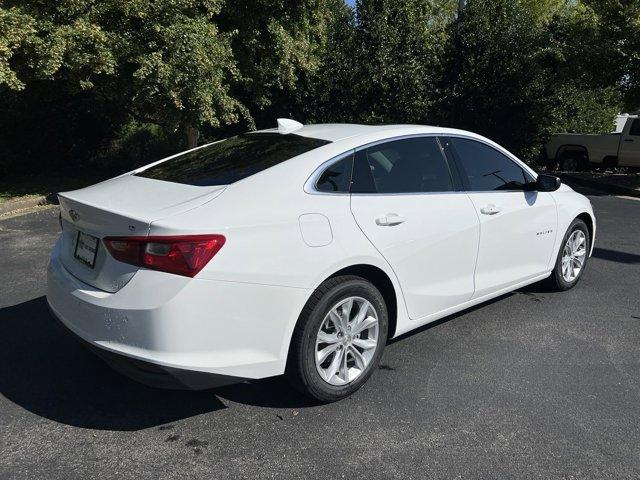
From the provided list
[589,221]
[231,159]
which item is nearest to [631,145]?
[589,221]

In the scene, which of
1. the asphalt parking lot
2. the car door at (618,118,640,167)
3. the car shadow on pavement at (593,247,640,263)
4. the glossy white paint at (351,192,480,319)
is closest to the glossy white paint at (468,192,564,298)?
the glossy white paint at (351,192,480,319)

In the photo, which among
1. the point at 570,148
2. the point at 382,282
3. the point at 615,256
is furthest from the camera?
the point at 570,148

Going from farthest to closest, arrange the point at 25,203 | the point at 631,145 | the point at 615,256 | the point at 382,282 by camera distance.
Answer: the point at 631,145 < the point at 25,203 < the point at 615,256 < the point at 382,282

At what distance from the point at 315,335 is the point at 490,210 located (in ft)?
5.83

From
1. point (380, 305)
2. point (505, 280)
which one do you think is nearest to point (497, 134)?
point (505, 280)

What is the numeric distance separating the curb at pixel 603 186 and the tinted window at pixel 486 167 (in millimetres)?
9140

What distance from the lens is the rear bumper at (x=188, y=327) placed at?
9.04 feet

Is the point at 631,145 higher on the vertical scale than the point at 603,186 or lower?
higher

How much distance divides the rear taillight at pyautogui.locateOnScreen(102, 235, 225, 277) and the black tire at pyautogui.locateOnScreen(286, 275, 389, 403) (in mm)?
633

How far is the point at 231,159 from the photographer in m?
3.68

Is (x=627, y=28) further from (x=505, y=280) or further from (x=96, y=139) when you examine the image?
(x=96, y=139)

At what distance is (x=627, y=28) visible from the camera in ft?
39.3

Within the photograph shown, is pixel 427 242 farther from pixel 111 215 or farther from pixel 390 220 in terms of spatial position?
pixel 111 215

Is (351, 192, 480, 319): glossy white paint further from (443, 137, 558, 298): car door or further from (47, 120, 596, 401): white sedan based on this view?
(443, 137, 558, 298): car door
